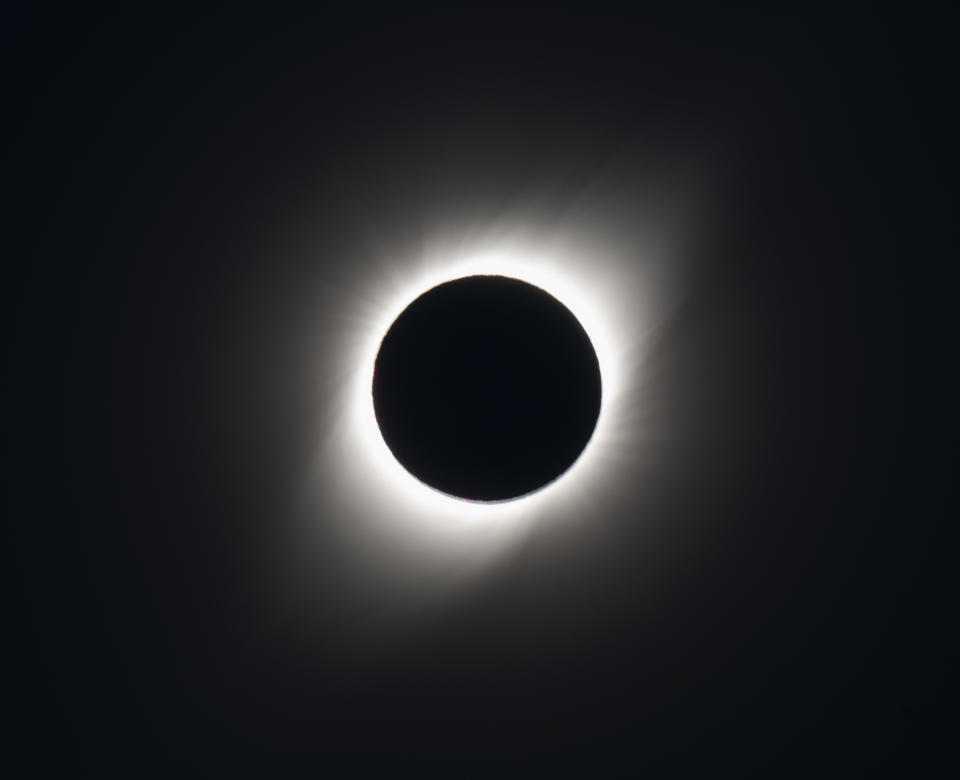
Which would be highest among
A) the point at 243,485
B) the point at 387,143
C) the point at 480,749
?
the point at 387,143

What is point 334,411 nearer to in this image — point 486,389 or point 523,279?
point 486,389

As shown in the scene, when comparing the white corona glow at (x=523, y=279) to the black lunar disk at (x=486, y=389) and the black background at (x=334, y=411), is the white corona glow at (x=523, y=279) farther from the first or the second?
the black lunar disk at (x=486, y=389)

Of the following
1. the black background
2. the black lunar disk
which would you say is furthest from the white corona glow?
the black lunar disk

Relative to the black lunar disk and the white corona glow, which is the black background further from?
the black lunar disk

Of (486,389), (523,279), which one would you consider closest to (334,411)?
(486,389)

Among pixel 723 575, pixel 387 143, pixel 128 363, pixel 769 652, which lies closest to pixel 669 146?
pixel 387 143

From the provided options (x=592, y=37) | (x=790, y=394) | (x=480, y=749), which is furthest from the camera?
(x=480, y=749)

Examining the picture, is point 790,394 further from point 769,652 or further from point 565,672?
point 565,672
